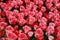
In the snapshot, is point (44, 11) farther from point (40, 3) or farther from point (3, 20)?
point (3, 20)

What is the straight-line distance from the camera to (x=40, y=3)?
2.86 metres

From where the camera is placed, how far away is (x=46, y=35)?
2514mm

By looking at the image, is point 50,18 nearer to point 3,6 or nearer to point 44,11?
point 44,11

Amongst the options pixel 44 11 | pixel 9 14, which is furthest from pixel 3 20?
pixel 44 11

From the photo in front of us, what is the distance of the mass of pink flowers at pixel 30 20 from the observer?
96.3 inches

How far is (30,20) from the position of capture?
258 centimetres

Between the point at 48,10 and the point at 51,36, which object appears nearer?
the point at 51,36

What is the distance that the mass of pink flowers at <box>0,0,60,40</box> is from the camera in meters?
2.45

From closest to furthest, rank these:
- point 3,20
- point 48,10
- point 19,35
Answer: point 19,35 < point 3,20 < point 48,10

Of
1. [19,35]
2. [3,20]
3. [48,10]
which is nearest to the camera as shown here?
[19,35]

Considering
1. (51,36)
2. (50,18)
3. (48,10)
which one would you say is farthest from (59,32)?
(48,10)

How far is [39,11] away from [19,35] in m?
0.50

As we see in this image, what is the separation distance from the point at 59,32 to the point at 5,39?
0.57 m

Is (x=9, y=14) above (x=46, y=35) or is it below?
above
